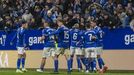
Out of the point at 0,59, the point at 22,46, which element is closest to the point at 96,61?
the point at 22,46

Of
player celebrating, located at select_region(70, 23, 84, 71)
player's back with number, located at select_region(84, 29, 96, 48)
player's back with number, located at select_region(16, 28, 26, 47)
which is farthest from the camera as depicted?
player celebrating, located at select_region(70, 23, 84, 71)

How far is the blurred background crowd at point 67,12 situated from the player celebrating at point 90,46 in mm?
1346

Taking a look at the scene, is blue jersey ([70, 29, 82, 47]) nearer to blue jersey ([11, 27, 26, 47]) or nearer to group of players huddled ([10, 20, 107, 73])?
group of players huddled ([10, 20, 107, 73])

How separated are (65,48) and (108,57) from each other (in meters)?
2.95

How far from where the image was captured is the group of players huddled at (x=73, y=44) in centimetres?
2775

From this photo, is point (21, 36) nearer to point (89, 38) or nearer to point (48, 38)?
point (48, 38)

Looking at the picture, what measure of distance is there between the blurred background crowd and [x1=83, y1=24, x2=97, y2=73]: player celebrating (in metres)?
1.35

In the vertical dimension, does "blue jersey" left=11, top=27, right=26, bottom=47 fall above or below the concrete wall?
above

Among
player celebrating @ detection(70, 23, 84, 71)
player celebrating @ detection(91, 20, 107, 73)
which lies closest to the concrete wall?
player celebrating @ detection(70, 23, 84, 71)

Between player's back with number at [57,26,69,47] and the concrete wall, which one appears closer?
player's back with number at [57,26,69,47]

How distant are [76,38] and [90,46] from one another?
1.60 m

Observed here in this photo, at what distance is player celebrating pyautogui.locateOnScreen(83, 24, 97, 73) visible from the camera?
2809cm

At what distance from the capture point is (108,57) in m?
30.4

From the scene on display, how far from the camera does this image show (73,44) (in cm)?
2967
